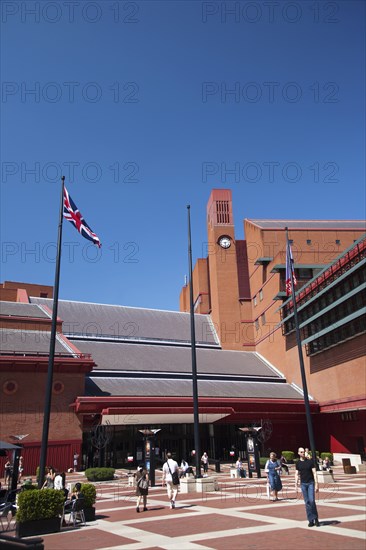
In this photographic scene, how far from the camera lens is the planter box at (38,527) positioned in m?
12.1

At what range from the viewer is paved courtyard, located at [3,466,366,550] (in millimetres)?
9761

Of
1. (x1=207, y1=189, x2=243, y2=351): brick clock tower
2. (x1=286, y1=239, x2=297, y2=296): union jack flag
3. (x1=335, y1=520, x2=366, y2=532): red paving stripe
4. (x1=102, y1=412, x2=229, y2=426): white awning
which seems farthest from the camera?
(x1=207, y1=189, x2=243, y2=351): brick clock tower

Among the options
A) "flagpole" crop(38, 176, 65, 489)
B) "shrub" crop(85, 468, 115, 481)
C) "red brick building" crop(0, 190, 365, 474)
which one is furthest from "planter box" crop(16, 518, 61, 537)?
"red brick building" crop(0, 190, 365, 474)

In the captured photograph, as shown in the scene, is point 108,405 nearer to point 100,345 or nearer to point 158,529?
point 100,345

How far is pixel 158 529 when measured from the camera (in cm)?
1192

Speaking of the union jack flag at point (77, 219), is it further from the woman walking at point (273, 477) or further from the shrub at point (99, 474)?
the shrub at point (99, 474)

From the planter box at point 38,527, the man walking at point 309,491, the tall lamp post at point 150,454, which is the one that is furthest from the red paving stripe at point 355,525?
the tall lamp post at point 150,454

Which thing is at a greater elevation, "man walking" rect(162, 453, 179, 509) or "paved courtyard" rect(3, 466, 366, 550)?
"man walking" rect(162, 453, 179, 509)

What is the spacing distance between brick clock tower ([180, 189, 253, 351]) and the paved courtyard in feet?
136

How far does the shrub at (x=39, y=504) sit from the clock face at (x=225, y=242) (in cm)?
5337

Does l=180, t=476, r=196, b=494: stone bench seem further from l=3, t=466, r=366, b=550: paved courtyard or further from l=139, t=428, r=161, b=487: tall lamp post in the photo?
l=139, t=428, r=161, b=487: tall lamp post

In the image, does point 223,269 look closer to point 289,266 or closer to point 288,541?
point 289,266

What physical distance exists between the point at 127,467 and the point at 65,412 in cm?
732

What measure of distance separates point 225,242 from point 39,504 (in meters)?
54.2
